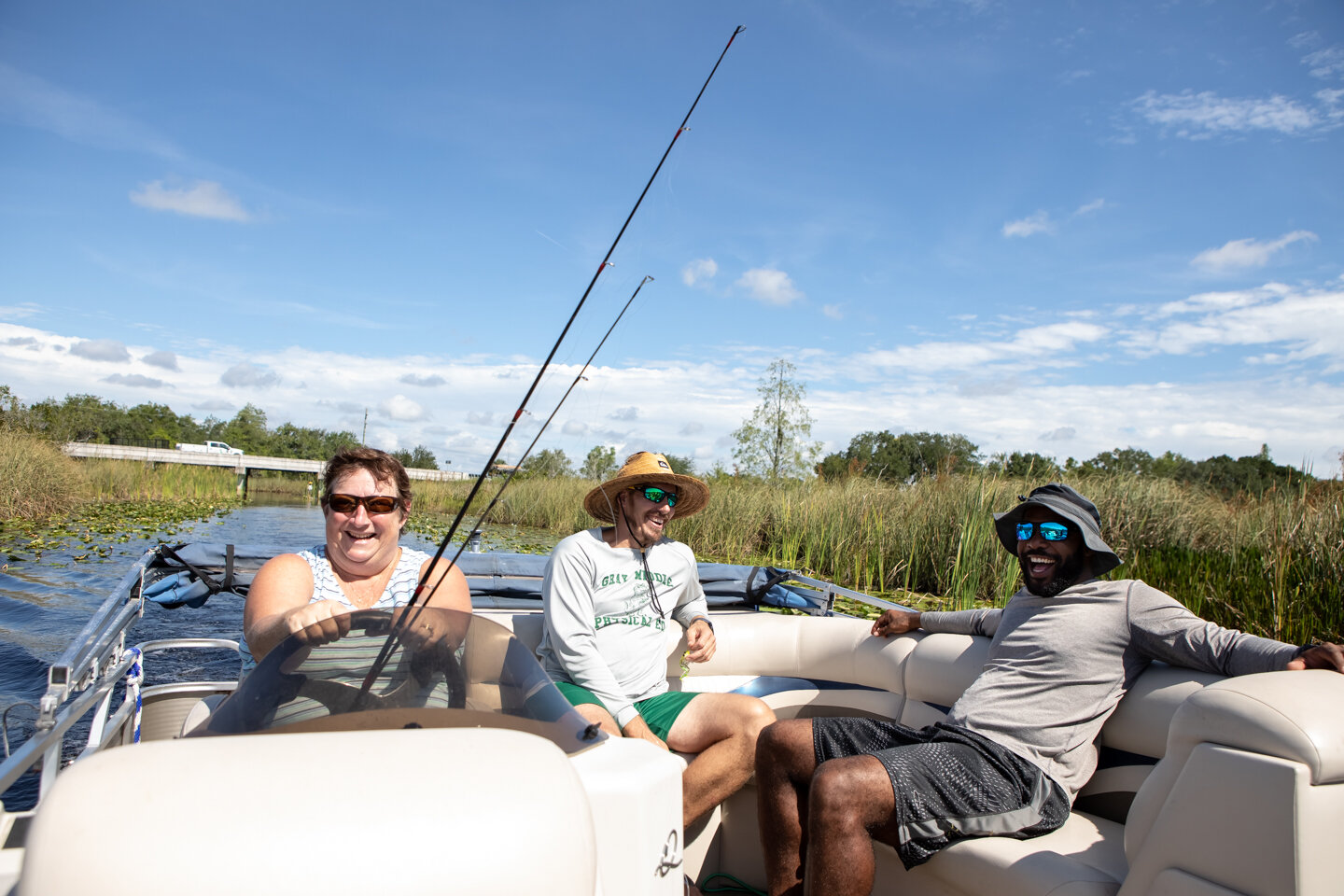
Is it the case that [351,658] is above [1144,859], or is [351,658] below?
above

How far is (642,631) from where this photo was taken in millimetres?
3018

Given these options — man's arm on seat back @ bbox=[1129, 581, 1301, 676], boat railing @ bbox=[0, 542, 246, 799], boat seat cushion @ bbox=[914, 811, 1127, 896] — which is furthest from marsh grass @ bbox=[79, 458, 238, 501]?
man's arm on seat back @ bbox=[1129, 581, 1301, 676]

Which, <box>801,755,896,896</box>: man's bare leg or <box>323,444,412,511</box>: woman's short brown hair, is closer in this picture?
<box>801,755,896,896</box>: man's bare leg

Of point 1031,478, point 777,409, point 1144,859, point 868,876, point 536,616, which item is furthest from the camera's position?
point 777,409

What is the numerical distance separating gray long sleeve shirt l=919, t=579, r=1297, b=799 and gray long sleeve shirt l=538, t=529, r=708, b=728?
1.07 metres

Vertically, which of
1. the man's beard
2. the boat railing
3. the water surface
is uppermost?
the man's beard

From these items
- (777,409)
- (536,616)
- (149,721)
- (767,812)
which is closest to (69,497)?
(777,409)

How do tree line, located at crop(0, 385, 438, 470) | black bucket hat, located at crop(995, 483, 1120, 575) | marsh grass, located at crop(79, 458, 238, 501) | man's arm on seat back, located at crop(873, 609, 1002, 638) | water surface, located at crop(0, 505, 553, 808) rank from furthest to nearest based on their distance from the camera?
tree line, located at crop(0, 385, 438, 470), marsh grass, located at crop(79, 458, 238, 501), water surface, located at crop(0, 505, 553, 808), man's arm on seat back, located at crop(873, 609, 1002, 638), black bucket hat, located at crop(995, 483, 1120, 575)

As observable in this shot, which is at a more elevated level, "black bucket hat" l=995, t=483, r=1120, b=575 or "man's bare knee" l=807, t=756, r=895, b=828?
"black bucket hat" l=995, t=483, r=1120, b=575

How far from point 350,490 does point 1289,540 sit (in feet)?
17.9

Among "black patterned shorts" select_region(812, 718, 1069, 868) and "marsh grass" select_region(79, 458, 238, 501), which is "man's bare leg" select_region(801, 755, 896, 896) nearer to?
"black patterned shorts" select_region(812, 718, 1069, 868)

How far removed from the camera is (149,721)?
3396 millimetres

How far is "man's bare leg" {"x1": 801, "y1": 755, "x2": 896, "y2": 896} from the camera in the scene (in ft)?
6.96

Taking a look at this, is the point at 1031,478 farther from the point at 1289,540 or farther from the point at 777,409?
the point at 777,409
